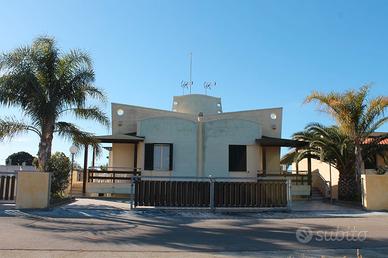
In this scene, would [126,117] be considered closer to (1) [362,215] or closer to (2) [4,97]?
(2) [4,97]

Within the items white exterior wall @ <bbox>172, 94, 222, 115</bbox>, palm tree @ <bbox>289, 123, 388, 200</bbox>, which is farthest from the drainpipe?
white exterior wall @ <bbox>172, 94, 222, 115</bbox>

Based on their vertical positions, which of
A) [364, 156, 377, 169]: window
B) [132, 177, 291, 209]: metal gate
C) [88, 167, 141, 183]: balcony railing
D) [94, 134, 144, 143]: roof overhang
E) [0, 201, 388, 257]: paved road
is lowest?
[0, 201, 388, 257]: paved road

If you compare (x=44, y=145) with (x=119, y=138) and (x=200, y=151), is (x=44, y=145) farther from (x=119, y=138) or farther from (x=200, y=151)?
(x=200, y=151)

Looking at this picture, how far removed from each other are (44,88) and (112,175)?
27.1 feet

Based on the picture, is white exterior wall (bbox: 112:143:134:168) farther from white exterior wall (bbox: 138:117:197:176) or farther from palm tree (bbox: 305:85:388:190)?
palm tree (bbox: 305:85:388:190)

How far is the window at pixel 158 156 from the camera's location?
82.4ft

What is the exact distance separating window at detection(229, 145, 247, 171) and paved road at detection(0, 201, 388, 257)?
31.1 ft

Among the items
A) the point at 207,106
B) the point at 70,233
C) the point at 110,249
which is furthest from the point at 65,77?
the point at 207,106

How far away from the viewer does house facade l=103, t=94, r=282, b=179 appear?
25.3 meters

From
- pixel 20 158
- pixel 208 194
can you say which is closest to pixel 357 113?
pixel 208 194

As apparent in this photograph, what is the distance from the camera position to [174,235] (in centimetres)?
1132

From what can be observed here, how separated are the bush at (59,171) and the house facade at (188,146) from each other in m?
3.20

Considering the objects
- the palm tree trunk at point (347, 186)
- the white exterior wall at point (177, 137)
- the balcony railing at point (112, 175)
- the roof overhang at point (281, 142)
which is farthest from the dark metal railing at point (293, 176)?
the balcony railing at point (112, 175)

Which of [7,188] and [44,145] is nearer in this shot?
[7,188]
